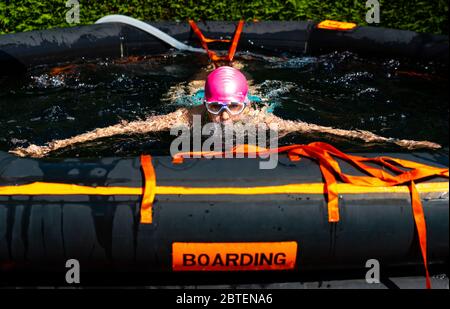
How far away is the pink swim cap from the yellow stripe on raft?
153 cm

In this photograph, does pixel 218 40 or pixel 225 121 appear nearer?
pixel 225 121

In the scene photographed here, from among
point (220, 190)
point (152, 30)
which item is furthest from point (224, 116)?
point (152, 30)

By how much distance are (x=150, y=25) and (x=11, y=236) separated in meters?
4.20

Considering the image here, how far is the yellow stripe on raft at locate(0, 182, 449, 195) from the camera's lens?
2887mm

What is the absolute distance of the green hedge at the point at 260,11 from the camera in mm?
7016

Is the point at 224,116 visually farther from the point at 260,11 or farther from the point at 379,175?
the point at 260,11

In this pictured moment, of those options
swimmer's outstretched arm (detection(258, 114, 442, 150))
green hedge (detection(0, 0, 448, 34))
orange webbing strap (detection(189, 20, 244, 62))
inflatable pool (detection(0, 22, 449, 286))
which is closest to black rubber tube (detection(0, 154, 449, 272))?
inflatable pool (detection(0, 22, 449, 286))

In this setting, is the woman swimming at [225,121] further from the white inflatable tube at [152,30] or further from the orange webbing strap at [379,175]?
the white inflatable tube at [152,30]

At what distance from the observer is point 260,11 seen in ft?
23.9

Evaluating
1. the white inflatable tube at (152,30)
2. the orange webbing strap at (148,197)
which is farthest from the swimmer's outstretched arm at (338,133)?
the white inflatable tube at (152,30)

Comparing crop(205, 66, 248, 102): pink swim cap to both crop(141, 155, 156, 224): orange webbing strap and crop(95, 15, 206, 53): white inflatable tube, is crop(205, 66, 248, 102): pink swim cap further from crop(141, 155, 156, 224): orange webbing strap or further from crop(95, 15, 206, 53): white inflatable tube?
crop(95, 15, 206, 53): white inflatable tube

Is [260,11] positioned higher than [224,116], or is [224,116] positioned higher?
[260,11]

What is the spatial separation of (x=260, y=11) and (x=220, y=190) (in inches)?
191

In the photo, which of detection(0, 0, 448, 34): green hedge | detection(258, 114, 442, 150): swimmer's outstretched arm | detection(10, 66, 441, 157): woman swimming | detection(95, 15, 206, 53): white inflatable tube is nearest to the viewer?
detection(258, 114, 442, 150): swimmer's outstretched arm
